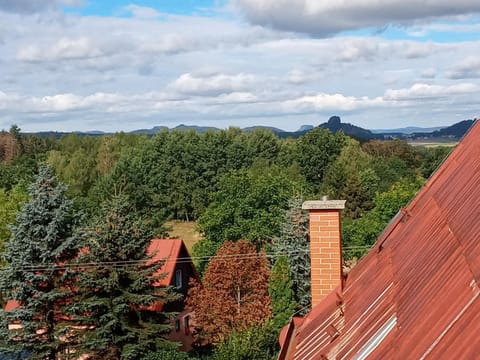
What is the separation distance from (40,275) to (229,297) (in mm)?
6804

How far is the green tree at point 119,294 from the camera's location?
1812 cm

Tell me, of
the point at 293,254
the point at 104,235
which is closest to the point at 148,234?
the point at 104,235

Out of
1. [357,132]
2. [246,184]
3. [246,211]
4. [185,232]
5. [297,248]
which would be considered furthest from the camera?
[357,132]

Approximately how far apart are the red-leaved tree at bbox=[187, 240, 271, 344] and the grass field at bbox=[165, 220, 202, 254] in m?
25.4

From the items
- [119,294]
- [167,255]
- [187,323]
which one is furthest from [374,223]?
[119,294]

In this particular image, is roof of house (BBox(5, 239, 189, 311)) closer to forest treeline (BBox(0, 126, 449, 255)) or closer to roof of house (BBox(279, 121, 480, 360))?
forest treeline (BBox(0, 126, 449, 255))

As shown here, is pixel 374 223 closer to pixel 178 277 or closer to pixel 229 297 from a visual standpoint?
pixel 178 277

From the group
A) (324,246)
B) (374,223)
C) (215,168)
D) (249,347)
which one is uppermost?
(324,246)

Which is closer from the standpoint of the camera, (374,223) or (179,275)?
(179,275)

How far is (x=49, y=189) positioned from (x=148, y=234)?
474 centimetres

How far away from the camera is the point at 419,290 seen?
3.17 meters

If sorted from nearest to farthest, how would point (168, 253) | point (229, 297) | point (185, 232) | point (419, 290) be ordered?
point (419, 290), point (229, 297), point (168, 253), point (185, 232)

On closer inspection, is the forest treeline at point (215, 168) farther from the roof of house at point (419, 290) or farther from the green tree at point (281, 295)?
the roof of house at point (419, 290)

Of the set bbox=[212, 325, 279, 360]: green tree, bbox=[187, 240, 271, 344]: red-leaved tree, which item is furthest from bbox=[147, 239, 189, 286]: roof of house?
bbox=[212, 325, 279, 360]: green tree
